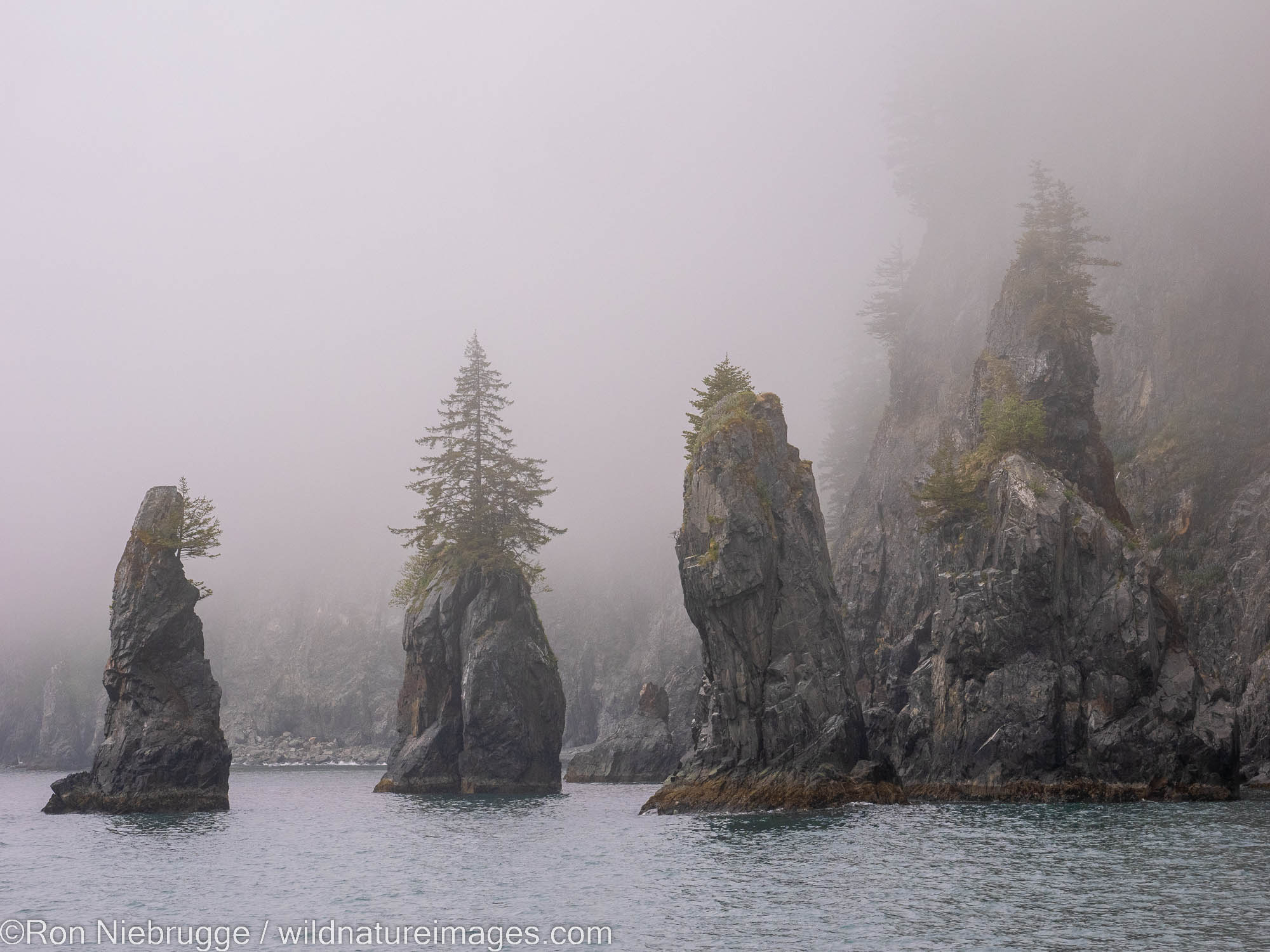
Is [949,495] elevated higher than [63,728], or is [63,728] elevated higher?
[949,495]

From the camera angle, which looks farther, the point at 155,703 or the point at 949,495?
the point at 949,495

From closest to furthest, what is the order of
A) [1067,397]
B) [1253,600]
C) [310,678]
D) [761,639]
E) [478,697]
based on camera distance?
[761,639]
[1067,397]
[1253,600]
[478,697]
[310,678]

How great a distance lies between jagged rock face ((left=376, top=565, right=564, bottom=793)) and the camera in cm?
7375

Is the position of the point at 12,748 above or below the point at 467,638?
below

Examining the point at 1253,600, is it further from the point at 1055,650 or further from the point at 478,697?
the point at 478,697

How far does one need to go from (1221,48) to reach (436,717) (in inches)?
3816

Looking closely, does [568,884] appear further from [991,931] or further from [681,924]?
[991,931]

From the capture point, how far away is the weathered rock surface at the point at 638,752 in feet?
308

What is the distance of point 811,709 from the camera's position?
56.5 metres

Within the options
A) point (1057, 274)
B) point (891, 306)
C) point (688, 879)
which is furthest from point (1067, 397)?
point (891, 306)

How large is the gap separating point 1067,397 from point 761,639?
2640 cm

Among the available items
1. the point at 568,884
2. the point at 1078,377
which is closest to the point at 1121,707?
Answer: the point at 1078,377

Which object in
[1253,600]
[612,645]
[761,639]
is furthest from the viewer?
[612,645]

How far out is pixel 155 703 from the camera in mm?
59469
